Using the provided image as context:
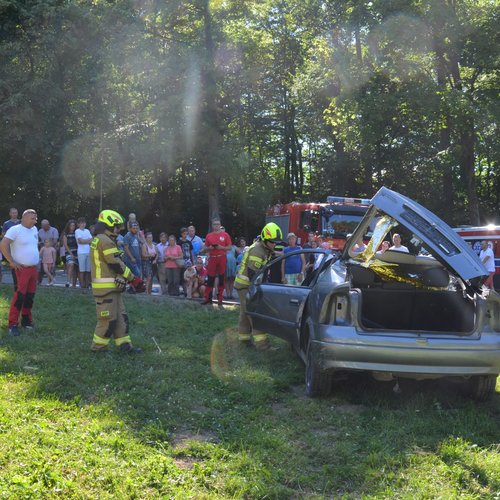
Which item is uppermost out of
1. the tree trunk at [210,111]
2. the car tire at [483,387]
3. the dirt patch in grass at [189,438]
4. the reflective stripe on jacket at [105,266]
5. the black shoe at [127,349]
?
the tree trunk at [210,111]

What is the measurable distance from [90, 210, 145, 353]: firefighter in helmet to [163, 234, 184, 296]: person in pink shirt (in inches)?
251

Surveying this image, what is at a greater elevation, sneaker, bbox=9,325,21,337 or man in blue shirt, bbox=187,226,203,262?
man in blue shirt, bbox=187,226,203,262

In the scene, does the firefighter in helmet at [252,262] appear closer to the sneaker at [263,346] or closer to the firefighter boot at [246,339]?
the firefighter boot at [246,339]

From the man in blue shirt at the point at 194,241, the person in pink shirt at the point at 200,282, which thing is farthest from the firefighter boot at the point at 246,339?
the man in blue shirt at the point at 194,241

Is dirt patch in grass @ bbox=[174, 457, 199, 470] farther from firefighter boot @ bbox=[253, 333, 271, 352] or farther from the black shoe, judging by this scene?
firefighter boot @ bbox=[253, 333, 271, 352]

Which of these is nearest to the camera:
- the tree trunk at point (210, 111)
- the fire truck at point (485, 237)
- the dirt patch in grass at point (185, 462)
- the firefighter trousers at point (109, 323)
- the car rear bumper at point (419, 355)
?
the dirt patch in grass at point (185, 462)

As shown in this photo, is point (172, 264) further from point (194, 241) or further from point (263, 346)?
point (263, 346)

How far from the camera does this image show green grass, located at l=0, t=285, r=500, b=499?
3.83 meters

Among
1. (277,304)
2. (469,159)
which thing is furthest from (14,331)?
(469,159)

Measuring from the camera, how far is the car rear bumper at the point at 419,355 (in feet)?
17.1

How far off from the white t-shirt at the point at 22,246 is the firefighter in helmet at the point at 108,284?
143 cm

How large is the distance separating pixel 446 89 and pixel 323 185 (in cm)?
1427

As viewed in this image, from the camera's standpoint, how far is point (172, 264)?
46.5 ft

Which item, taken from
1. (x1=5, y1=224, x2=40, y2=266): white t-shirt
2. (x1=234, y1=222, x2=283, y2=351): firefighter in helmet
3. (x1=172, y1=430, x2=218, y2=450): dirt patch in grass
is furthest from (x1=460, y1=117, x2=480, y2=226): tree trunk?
(x1=172, y1=430, x2=218, y2=450): dirt patch in grass
